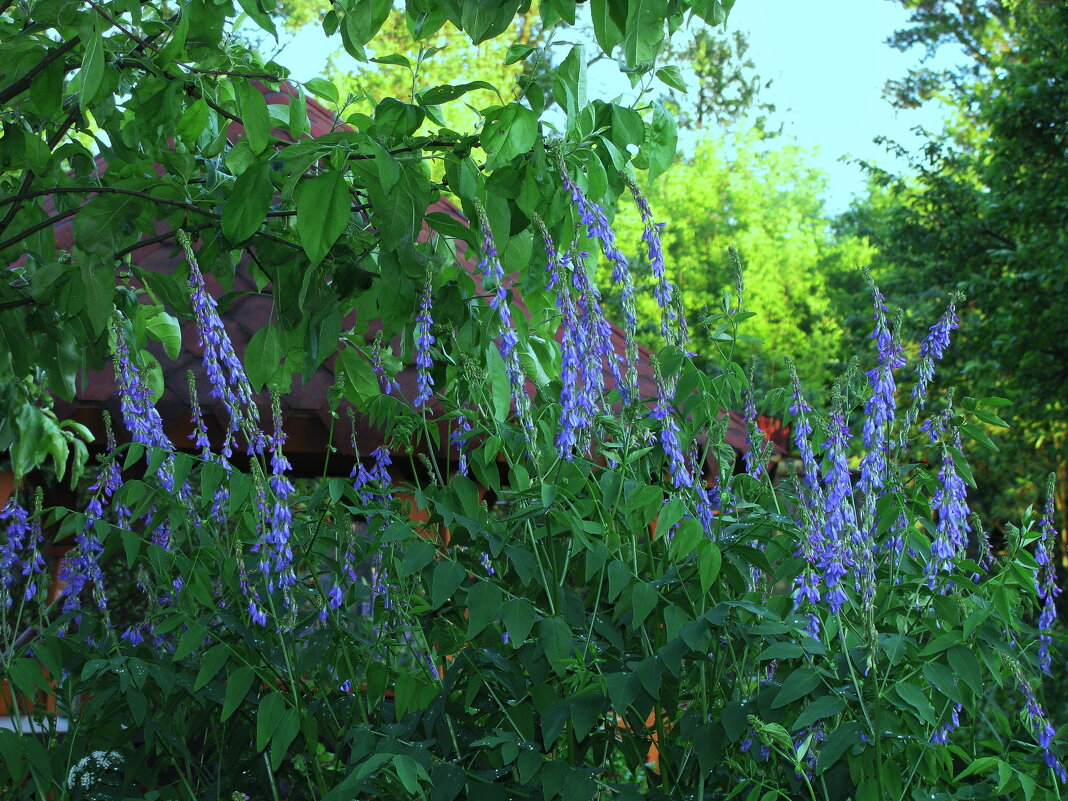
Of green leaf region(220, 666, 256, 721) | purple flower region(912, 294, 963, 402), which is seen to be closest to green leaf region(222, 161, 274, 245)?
green leaf region(220, 666, 256, 721)

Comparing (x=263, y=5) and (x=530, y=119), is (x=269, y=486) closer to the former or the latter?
(x=530, y=119)

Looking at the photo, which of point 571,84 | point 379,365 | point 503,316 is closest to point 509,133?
point 571,84

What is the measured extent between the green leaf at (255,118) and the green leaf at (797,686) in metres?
1.49

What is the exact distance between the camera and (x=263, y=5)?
8.46ft

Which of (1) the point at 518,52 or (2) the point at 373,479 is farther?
(2) the point at 373,479

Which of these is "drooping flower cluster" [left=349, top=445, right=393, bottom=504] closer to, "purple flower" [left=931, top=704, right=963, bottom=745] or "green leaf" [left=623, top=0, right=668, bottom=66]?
"green leaf" [left=623, top=0, right=668, bottom=66]

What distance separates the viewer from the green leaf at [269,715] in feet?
6.61

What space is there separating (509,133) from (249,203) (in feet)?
1.79

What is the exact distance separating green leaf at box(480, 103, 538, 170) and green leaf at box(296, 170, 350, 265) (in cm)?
30

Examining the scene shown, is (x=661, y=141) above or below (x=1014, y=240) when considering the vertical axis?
below

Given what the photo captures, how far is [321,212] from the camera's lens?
83.7 inches

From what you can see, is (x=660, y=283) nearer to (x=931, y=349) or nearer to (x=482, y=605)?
(x=931, y=349)

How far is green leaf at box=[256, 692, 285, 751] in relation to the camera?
2.01m

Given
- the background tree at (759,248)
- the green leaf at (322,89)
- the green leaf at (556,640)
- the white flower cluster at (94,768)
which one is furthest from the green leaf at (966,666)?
the background tree at (759,248)
